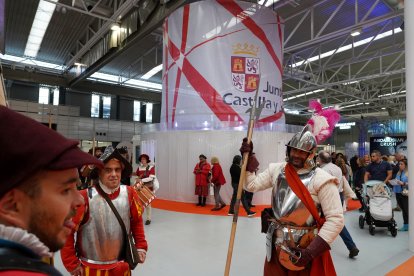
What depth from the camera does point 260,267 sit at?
384cm

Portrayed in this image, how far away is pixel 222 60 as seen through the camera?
843cm

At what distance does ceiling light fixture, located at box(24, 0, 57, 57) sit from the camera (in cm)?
867

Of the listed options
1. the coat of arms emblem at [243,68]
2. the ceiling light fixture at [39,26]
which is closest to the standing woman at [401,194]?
the coat of arms emblem at [243,68]

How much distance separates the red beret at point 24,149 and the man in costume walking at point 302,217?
1.84m

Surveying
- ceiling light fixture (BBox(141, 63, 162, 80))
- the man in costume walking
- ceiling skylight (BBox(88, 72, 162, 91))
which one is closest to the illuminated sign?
ceiling skylight (BBox(88, 72, 162, 91))

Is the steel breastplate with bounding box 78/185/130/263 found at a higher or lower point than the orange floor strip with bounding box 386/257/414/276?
higher

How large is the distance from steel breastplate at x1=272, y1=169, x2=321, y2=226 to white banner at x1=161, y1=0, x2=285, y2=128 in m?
6.12

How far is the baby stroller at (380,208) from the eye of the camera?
5301mm

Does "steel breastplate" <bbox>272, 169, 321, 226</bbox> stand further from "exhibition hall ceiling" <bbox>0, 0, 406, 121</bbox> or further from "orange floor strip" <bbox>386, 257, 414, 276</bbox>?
"exhibition hall ceiling" <bbox>0, 0, 406, 121</bbox>

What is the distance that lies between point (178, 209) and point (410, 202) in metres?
5.01

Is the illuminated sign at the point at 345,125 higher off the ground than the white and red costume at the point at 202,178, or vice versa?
the illuminated sign at the point at 345,125

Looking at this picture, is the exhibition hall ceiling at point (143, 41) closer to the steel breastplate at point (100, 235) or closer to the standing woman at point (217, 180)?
the standing woman at point (217, 180)

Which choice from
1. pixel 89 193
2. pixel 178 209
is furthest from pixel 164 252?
pixel 178 209

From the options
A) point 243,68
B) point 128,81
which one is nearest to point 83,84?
point 128,81
